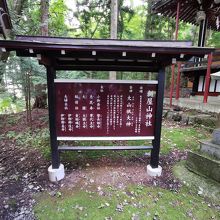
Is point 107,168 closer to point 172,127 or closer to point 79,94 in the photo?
point 79,94

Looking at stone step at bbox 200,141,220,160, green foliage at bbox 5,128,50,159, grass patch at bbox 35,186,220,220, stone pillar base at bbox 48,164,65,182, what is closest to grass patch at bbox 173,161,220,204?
grass patch at bbox 35,186,220,220

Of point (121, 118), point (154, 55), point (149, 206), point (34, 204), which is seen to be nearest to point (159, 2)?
point (154, 55)

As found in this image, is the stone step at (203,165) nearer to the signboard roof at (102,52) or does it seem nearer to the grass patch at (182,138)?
the grass patch at (182,138)

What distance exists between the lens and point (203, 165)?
389cm

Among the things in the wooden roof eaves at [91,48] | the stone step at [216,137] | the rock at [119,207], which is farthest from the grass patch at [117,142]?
the wooden roof eaves at [91,48]

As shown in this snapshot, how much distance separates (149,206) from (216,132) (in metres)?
2.28

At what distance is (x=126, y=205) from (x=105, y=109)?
193 cm

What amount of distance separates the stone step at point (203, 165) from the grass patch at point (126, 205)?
0.63m

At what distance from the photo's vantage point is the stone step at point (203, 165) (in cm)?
363

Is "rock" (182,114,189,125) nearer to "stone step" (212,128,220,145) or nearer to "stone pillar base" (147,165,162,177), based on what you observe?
"stone step" (212,128,220,145)

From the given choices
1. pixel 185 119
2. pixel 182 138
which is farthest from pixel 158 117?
pixel 185 119

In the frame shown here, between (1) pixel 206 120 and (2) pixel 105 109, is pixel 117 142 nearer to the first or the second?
(2) pixel 105 109

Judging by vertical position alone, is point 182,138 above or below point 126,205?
above

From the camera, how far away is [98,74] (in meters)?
13.7
